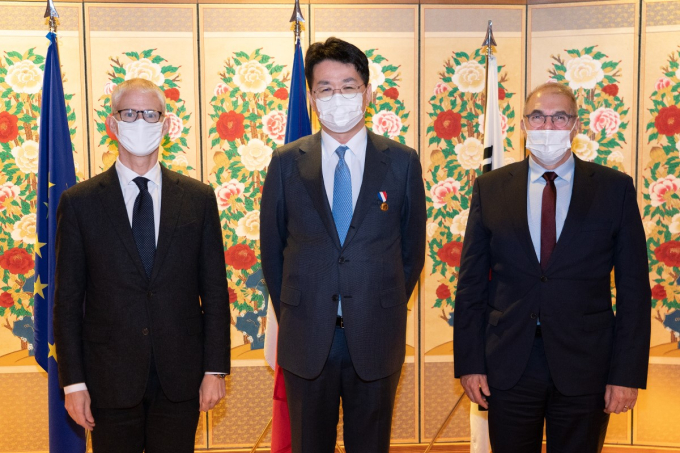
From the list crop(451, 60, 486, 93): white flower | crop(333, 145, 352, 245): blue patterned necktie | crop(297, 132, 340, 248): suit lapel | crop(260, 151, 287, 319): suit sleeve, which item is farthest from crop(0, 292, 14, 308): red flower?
crop(451, 60, 486, 93): white flower

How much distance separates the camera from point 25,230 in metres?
A: 3.50

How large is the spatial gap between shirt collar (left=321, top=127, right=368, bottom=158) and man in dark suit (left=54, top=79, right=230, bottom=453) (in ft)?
1.63

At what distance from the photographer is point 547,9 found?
3.58 metres

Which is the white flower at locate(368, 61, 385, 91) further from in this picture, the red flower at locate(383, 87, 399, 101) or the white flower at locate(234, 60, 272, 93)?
the white flower at locate(234, 60, 272, 93)

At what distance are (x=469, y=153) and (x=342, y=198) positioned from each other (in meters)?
1.72

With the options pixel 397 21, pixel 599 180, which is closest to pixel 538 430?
pixel 599 180

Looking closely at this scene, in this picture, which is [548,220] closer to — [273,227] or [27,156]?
[273,227]

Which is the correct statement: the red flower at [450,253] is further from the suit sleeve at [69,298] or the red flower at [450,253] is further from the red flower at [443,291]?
the suit sleeve at [69,298]

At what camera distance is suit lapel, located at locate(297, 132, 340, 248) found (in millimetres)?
2094

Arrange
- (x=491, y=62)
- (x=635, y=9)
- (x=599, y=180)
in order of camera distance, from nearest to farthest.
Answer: (x=599, y=180) → (x=491, y=62) → (x=635, y=9)

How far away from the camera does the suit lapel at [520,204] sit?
2.12 m

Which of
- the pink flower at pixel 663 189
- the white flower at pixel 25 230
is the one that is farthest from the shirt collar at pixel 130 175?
the pink flower at pixel 663 189

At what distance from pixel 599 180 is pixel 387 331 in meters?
0.88

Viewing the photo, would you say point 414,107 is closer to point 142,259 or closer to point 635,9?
point 635,9
